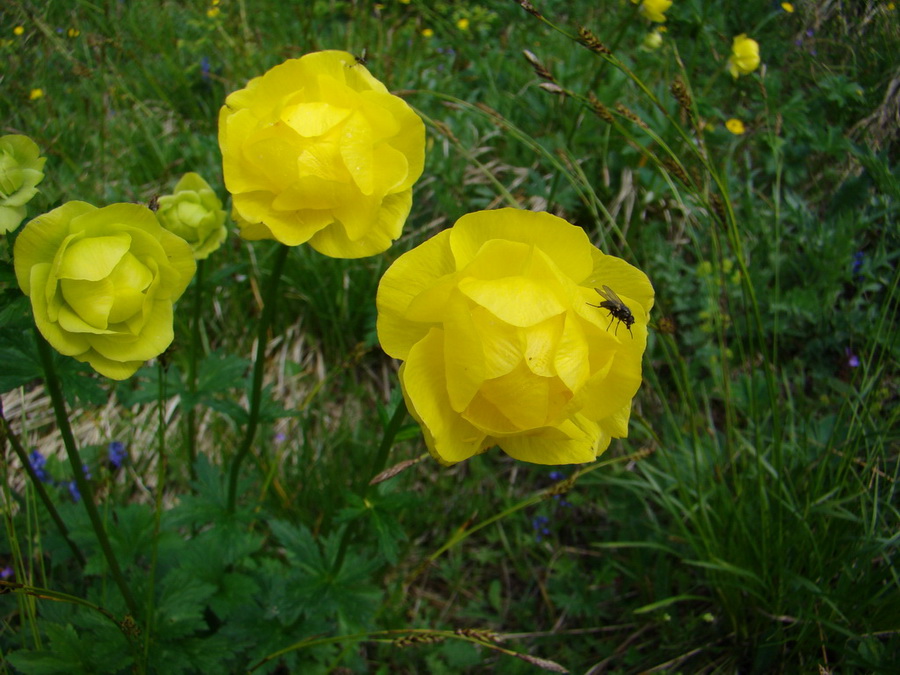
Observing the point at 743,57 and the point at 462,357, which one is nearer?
the point at 462,357

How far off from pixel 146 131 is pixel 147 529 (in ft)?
5.65

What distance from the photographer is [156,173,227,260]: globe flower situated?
1186 millimetres

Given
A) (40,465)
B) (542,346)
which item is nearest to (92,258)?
(542,346)

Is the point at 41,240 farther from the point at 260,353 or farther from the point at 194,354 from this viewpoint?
the point at 194,354

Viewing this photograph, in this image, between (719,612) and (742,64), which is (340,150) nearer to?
(719,612)

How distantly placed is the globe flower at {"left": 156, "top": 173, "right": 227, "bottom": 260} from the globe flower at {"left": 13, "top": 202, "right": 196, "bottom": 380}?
0.36 m

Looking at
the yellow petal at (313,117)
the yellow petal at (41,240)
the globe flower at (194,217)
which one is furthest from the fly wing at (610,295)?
the globe flower at (194,217)

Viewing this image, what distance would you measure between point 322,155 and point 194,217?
0.48m

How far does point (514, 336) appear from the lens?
0.67m

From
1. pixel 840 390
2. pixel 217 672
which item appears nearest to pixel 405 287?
pixel 217 672

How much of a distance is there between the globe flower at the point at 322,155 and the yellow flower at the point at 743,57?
196 centimetres

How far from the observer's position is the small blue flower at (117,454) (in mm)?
1799

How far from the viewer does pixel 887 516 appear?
1.46m

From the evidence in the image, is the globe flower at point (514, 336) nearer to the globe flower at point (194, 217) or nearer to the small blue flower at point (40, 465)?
the globe flower at point (194, 217)
